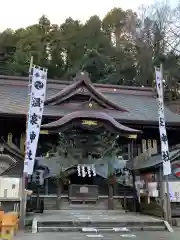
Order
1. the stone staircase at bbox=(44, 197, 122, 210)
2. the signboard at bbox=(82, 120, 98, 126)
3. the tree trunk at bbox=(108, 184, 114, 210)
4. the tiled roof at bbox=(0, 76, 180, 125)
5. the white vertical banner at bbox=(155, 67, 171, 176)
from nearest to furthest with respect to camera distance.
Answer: the white vertical banner at bbox=(155, 67, 171, 176), the signboard at bbox=(82, 120, 98, 126), the stone staircase at bbox=(44, 197, 122, 210), the tree trunk at bbox=(108, 184, 114, 210), the tiled roof at bbox=(0, 76, 180, 125)

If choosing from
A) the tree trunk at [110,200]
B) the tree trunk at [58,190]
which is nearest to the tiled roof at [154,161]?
the tree trunk at [110,200]

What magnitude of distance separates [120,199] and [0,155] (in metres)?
6.23

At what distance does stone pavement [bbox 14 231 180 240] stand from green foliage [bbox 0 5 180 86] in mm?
24894

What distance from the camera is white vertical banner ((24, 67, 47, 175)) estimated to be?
10.7 metres

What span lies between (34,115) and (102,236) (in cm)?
471

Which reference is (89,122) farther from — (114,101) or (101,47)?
(101,47)

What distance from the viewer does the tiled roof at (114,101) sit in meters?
15.8

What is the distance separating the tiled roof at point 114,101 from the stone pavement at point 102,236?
6617mm

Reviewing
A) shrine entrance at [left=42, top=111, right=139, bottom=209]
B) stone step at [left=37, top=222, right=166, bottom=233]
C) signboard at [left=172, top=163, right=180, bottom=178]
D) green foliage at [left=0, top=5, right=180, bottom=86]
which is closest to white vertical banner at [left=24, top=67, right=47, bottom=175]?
stone step at [left=37, top=222, right=166, bottom=233]

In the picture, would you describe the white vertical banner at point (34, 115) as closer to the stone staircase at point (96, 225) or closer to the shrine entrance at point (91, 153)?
the stone staircase at point (96, 225)

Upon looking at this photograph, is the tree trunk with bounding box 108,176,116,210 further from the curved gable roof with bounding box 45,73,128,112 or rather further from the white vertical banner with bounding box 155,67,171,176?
the curved gable roof with bounding box 45,73,128,112

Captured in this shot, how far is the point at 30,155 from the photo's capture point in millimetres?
10656

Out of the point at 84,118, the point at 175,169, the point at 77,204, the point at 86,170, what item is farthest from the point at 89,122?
the point at 175,169

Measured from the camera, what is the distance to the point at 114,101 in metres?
19.6
